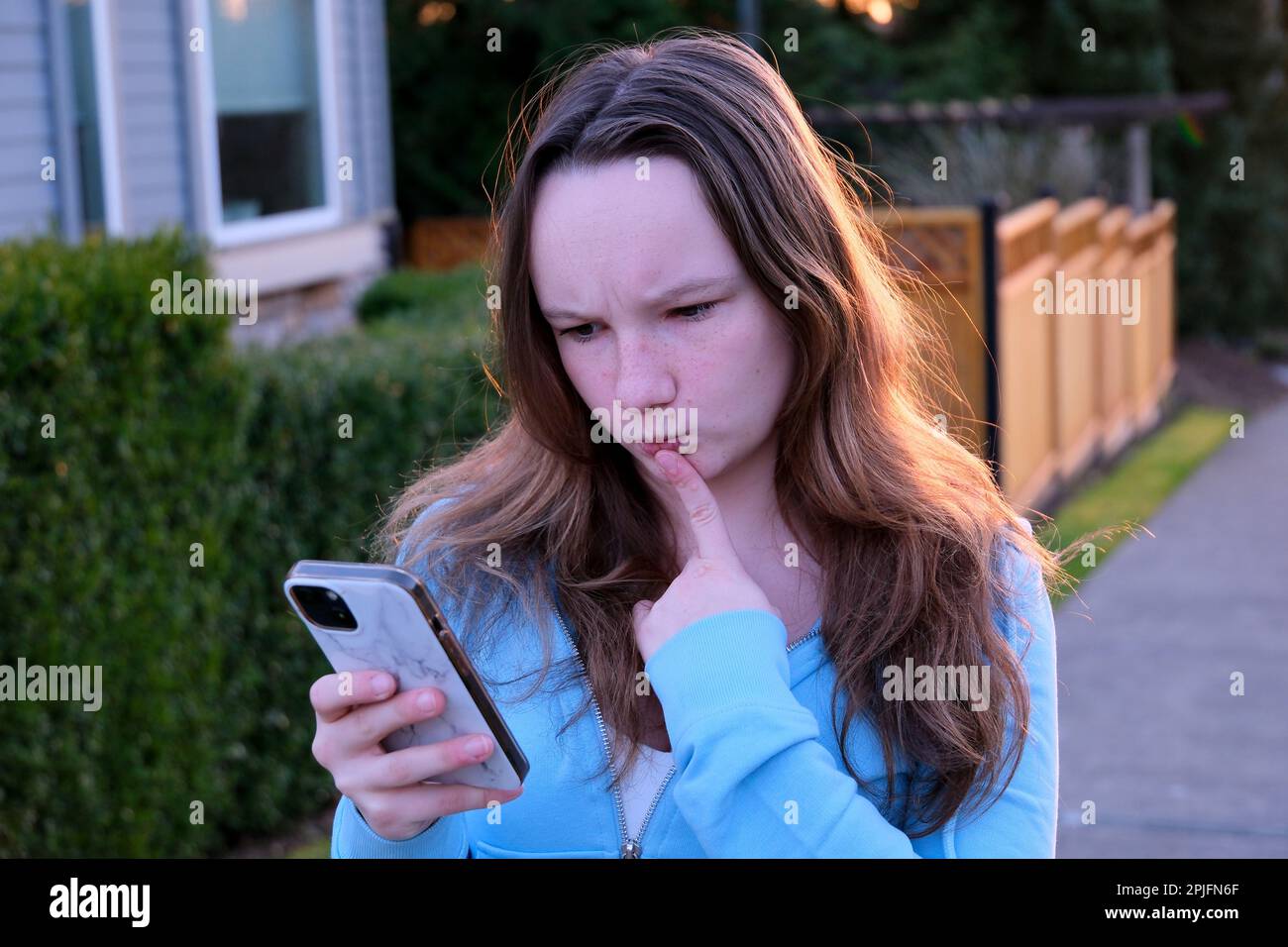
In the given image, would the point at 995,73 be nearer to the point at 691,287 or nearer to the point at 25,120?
the point at 25,120

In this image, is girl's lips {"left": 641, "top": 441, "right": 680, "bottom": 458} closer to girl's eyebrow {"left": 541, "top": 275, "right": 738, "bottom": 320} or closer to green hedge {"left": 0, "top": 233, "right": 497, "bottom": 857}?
girl's eyebrow {"left": 541, "top": 275, "right": 738, "bottom": 320}

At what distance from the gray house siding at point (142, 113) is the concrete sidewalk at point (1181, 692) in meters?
3.71

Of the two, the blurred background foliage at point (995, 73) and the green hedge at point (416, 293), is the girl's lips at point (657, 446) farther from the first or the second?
the blurred background foliage at point (995, 73)

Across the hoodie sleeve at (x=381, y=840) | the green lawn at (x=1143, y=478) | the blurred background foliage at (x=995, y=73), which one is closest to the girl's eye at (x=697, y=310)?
the hoodie sleeve at (x=381, y=840)

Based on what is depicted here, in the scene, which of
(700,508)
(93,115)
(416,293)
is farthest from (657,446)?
(416,293)

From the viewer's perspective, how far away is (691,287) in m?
1.63

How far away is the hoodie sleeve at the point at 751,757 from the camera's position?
1517 mm

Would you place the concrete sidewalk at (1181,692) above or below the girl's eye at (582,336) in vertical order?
below

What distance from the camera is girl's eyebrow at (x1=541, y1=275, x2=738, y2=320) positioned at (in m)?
1.62

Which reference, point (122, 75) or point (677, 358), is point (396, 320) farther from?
point (677, 358)

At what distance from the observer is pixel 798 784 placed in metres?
1.52

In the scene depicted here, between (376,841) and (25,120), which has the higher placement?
(25,120)

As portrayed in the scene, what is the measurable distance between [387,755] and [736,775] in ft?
1.14

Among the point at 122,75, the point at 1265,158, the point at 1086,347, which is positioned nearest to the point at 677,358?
the point at 122,75
